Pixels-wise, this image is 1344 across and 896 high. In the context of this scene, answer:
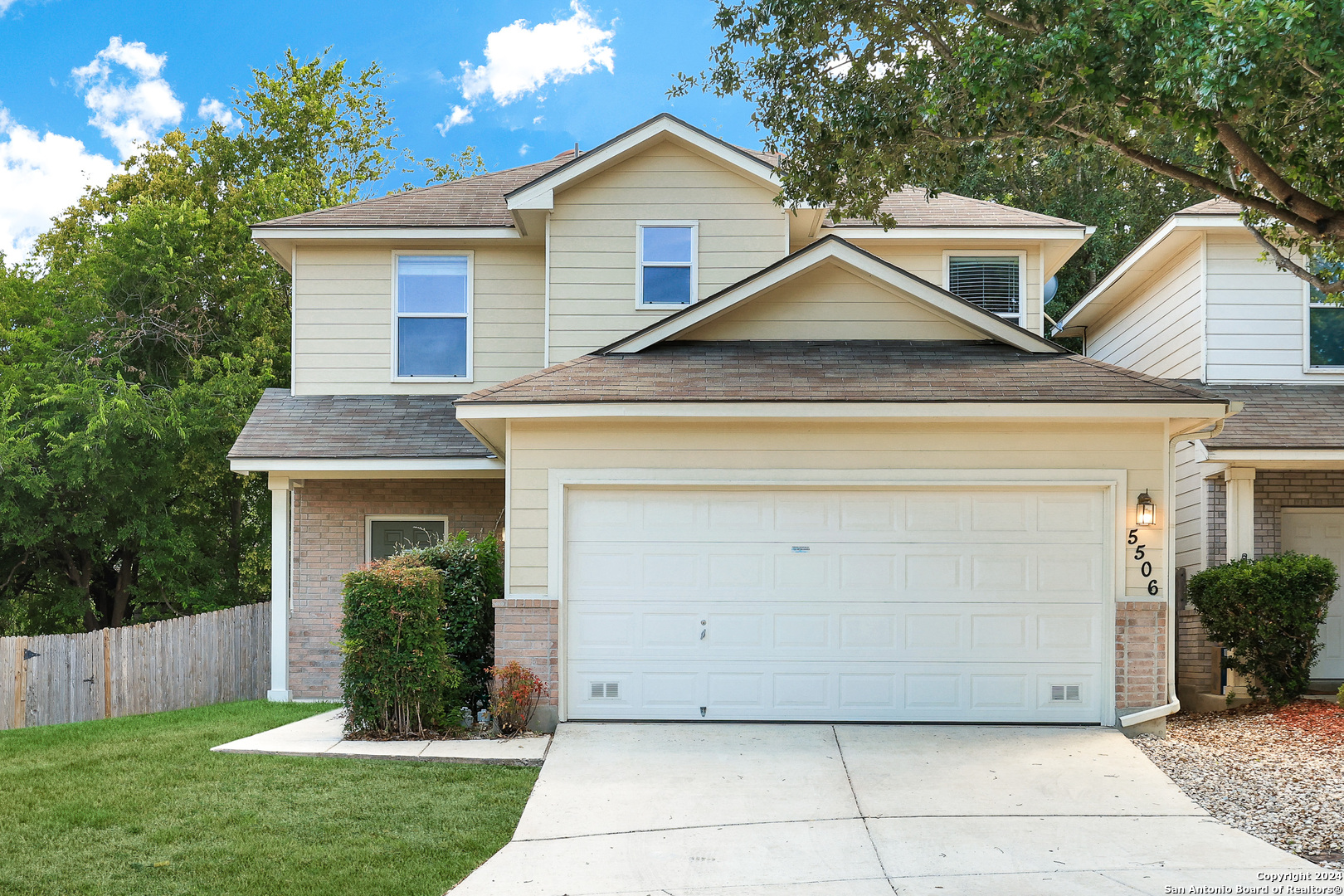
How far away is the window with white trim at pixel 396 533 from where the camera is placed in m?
13.8

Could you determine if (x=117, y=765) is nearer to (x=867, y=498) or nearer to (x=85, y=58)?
(x=867, y=498)

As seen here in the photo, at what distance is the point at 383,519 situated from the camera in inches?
543

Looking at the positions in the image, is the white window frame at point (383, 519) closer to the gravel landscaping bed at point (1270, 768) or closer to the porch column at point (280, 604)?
the porch column at point (280, 604)

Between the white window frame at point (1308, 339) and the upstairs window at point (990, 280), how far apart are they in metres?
3.39

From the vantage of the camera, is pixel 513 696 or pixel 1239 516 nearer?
pixel 513 696

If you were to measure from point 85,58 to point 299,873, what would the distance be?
36.5 meters

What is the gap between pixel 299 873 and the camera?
608 cm

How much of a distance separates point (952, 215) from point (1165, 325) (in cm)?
330

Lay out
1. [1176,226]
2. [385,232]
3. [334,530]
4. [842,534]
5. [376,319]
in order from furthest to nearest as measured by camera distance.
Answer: [376,319] < [385,232] < [334,530] < [1176,226] < [842,534]

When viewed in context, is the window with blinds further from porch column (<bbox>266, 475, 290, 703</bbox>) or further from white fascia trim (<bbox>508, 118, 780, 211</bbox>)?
porch column (<bbox>266, 475, 290, 703</bbox>)

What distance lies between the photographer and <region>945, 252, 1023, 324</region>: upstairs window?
14656 millimetres

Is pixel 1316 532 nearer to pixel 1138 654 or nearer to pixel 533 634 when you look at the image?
pixel 1138 654

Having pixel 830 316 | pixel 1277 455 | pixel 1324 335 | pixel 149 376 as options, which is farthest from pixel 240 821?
pixel 149 376

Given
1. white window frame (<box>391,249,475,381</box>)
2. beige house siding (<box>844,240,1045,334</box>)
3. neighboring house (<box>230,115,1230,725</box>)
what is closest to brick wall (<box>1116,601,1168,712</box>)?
neighboring house (<box>230,115,1230,725</box>)
